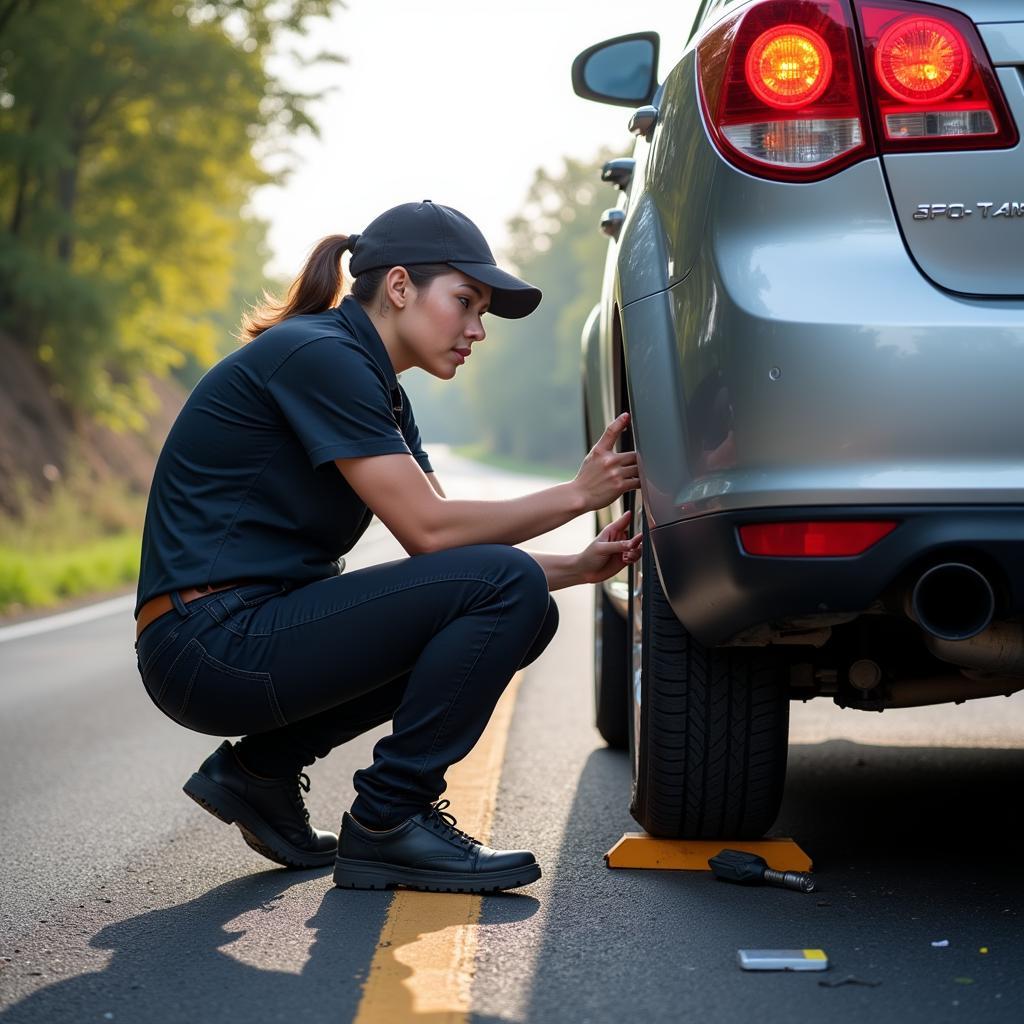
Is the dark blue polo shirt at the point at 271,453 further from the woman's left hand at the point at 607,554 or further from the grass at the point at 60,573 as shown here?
the grass at the point at 60,573

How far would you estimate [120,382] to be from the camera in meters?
25.2

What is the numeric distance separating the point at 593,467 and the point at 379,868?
3.02ft

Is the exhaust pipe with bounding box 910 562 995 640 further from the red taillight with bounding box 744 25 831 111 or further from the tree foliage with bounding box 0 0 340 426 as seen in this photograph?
the tree foliage with bounding box 0 0 340 426

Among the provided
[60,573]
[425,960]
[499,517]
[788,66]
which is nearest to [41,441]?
[60,573]

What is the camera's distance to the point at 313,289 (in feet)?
10.7

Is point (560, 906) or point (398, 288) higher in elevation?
point (398, 288)

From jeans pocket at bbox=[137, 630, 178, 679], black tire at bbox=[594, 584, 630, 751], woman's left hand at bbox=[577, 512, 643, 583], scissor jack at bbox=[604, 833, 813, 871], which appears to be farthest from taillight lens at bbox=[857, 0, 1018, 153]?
black tire at bbox=[594, 584, 630, 751]

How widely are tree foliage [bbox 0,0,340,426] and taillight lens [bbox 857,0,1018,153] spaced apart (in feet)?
55.8

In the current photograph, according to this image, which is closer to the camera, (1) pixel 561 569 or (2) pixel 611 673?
(1) pixel 561 569

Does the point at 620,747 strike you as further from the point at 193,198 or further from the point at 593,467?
the point at 193,198

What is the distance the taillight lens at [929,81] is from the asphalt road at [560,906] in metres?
1.35

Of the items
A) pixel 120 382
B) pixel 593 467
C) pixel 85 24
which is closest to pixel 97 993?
pixel 593 467

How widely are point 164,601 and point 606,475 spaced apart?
0.93 m

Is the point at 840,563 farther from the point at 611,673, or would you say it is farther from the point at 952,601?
the point at 611,673
